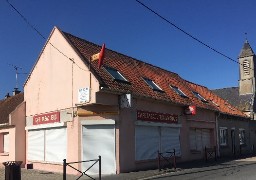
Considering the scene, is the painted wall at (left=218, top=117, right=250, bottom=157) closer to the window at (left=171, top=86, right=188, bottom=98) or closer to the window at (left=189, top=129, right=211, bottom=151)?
the window at (left=189, top=129, right=211, bottom=151)

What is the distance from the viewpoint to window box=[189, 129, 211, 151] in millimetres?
23109

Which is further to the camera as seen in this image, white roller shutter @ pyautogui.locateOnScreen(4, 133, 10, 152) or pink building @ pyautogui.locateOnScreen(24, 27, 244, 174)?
white roller shutter @ pyautogui.locateOnScreen(4, 133, 10, 152)

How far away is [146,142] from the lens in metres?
18.4

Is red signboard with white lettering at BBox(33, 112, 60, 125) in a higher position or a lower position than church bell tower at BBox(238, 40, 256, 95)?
lower

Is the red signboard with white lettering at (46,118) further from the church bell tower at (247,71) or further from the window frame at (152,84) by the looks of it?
the church bell tower at (247,71)

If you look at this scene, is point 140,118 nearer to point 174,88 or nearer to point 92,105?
point 92,105

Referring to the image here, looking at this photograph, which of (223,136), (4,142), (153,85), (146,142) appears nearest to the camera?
(146,142)

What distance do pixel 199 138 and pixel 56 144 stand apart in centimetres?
1026

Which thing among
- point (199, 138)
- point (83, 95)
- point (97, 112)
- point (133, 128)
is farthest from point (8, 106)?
point (199, 138)

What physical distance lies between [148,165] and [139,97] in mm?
3489

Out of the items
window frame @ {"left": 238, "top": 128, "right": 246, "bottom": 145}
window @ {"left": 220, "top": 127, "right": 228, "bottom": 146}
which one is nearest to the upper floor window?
window @ {"left": 220, "top": 127, "right": 228, "bottom": 146}

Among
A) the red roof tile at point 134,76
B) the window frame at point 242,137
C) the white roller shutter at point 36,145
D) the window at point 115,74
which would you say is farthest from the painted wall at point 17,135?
the window frame at point 242,137

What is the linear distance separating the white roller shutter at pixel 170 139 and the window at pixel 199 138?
2.06 m

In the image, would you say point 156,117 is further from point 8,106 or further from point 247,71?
point 247,71
